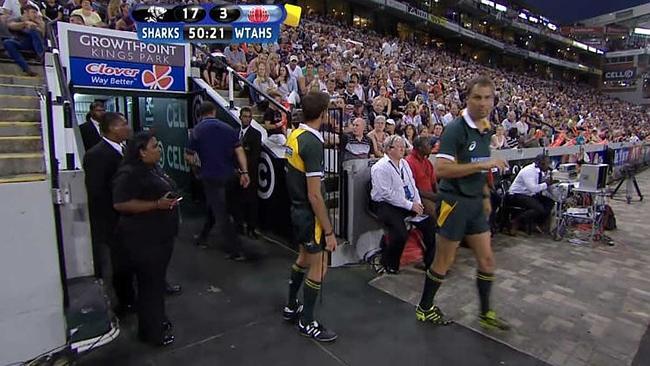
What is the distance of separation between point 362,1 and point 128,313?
1163 inches

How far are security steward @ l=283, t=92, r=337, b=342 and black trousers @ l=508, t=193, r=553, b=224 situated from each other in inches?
181

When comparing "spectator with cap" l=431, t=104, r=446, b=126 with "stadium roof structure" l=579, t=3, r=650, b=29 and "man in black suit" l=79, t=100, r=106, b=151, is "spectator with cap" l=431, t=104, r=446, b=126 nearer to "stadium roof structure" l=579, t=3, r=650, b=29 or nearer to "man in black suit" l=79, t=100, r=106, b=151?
"man in black suit" l=79, t=100, r=106, b=151

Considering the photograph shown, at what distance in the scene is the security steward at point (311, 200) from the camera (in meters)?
2.95

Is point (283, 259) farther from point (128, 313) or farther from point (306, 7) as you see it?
point (306, 7)

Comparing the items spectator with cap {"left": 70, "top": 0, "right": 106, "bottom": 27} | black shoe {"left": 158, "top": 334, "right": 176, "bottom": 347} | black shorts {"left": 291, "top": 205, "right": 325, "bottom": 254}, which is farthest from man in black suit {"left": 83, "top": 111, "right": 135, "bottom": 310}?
spectator with cap {"left": 70, "top": 0, "right": 106, "bottom": 27}

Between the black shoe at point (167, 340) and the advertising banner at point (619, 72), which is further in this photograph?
the advertising banner at point (619, 72)

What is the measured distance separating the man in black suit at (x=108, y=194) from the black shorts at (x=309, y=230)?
4.44ft

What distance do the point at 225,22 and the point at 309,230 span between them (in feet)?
8.20

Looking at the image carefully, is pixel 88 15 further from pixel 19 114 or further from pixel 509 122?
pixel 509 122

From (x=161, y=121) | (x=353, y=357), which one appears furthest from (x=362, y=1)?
(x=353, y=357)

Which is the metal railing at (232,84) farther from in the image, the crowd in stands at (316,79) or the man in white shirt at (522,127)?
the man in white shirt at (522,127)

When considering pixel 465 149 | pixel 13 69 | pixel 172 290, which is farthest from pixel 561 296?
pixel 13 69

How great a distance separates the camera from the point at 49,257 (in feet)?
8.98

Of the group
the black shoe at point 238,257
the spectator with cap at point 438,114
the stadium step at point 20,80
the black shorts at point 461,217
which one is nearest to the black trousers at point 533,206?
the spectator with cap at point 438,114
